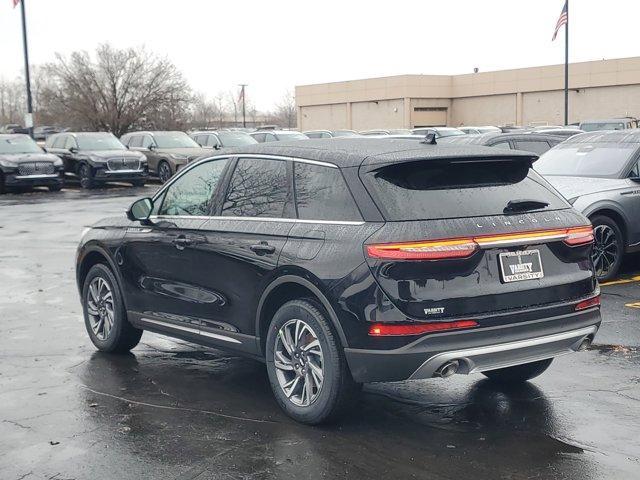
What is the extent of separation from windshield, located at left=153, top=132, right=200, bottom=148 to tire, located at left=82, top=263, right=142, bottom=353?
23.1 m

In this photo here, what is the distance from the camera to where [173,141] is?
1217 inches

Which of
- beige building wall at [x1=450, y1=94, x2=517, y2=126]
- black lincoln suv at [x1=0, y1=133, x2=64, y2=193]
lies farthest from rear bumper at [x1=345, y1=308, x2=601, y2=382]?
beige building wall at [x1=450, y1=94, x2=517, y2=126]

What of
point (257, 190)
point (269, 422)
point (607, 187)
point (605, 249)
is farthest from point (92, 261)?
point (607, 187)

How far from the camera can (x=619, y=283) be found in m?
10.5

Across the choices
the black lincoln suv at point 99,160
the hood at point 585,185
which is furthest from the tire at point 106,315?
the black lincoln suv at point 99,160

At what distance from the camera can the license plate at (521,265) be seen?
5.18 meters

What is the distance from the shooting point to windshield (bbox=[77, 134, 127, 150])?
96.5 ft

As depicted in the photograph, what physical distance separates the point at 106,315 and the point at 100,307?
10 cm

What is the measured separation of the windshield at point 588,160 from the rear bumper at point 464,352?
6.32m

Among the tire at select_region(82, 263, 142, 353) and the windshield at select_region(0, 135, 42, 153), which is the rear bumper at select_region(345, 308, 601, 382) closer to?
the tire at select_region(82, 263, 142, 353)

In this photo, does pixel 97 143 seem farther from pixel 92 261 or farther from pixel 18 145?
pixel 92 261

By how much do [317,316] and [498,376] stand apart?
5.83 feet

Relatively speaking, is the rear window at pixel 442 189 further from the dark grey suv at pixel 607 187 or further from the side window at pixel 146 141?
the side window at pixel 146 141

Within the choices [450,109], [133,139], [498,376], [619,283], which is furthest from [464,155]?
[450,109]
